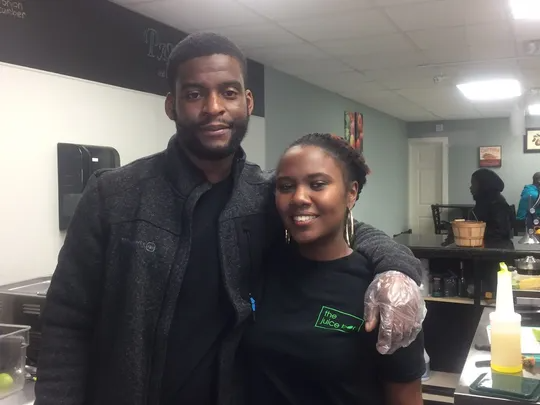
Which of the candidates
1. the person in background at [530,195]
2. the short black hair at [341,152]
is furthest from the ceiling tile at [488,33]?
the person in background at [530,195]

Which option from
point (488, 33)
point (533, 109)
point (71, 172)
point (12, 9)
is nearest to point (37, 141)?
point (71, 172)

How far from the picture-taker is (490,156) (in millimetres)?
9570

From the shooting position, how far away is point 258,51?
4344mm

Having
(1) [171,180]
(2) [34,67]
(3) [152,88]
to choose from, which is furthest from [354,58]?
(1) [171,180]

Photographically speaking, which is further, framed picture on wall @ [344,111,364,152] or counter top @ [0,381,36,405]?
framed picture on wall @ [344,111,364,152]

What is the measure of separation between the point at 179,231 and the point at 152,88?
2547 millimetres

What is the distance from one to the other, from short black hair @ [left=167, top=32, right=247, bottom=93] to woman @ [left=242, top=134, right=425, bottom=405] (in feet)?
0.83

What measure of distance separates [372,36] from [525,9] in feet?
3.27

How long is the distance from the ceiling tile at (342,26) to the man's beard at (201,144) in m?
2.40

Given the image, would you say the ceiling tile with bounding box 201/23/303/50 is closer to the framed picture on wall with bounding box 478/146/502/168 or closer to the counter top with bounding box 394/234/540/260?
the counter top with bounding box 394/234/540/260

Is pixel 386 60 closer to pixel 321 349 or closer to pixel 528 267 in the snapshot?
pixel 528 267

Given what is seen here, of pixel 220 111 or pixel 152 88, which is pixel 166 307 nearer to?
pixel 220 111

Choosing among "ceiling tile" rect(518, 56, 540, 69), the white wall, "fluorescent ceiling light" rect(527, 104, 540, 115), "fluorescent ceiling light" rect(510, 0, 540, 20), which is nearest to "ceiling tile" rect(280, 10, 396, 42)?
"fluorescent ceiling light" rect(510, 0, 540, 20)

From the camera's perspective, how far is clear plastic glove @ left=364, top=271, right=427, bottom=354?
3.56 ft
